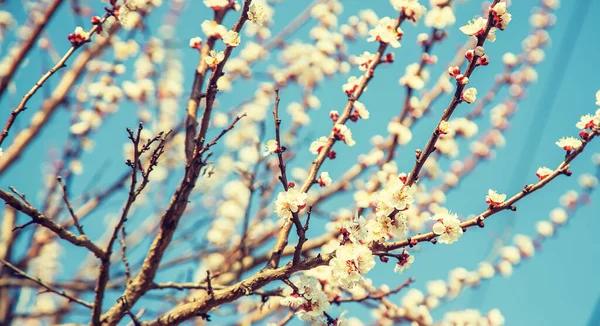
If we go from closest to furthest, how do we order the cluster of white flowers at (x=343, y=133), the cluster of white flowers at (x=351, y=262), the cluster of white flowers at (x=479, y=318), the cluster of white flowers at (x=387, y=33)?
the cluster of white flowers at (x=351, y=262) < the cluster of white flowers at (x=343, y=133) < the cluster of white flowers at (x=387, y=33) < the cluster of white flowers at (x=479, y=318)

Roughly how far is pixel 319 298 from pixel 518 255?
443 centimetres

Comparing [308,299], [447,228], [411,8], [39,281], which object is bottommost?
[308,299]

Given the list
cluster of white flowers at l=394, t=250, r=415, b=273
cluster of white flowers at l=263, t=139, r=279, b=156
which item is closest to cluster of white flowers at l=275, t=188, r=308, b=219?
cluster of white flowers at l=263, t=139, r=279, b=156

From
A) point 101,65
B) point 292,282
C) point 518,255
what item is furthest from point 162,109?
point 518,255

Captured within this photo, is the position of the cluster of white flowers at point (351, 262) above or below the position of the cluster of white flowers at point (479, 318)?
below

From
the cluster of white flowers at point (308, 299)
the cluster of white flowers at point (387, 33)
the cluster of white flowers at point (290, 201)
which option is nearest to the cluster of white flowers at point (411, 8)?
the cluster of white flowers at point (387, 33)

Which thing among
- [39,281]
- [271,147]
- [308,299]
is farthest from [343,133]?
[39,281]

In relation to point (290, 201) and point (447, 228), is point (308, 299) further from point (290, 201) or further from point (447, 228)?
point (447, 228)

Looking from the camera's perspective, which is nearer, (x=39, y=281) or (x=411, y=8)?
(x=39, y=281)

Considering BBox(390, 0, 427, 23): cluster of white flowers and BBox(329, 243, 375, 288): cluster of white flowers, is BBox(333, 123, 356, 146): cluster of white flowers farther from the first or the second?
BBox(390, 0, 427, 23): cluster of white flowers

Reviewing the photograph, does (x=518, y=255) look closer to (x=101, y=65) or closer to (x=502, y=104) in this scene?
(x=502, y=104)

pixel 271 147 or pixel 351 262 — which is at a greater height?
pixel 271 147

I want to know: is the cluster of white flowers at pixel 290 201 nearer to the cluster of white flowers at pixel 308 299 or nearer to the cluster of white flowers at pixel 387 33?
the cluster of white flowers at pixel 308 299

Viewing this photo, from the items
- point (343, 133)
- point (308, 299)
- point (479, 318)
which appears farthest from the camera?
point (479, 318)
